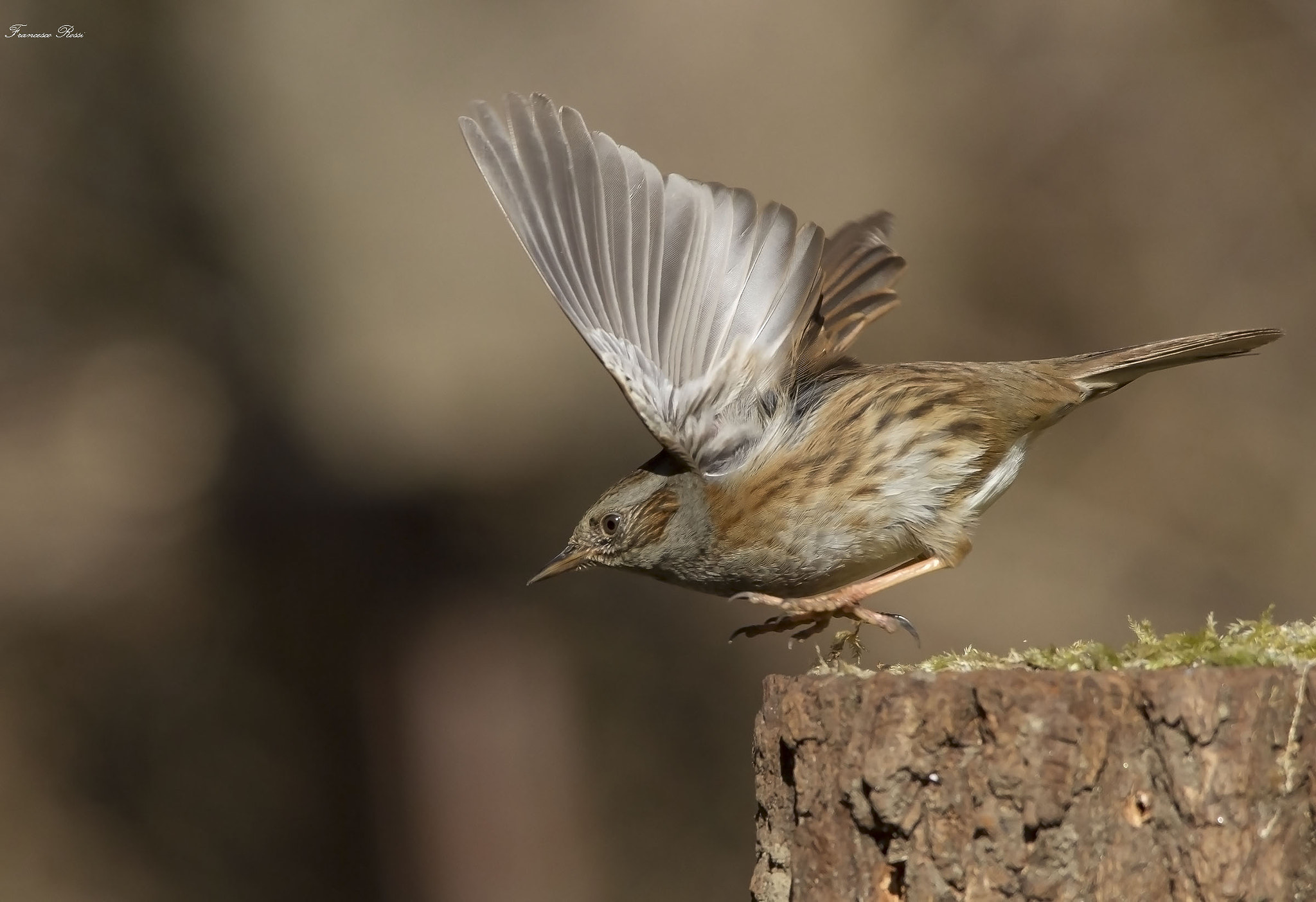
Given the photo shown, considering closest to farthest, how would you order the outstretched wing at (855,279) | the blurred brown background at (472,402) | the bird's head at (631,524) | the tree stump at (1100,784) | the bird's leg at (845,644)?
the tree stump at (1100,784) → the bird's leg at (845,644) → the bird's head at (631,524) → the outstretched wing at (855,279) → the blurred brown background at (472,402)

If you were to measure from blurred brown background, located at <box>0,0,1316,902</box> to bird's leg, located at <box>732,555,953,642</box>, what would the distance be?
3326 mm

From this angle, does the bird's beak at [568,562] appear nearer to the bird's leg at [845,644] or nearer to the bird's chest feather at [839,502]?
the bird's chest feather at [839,502]

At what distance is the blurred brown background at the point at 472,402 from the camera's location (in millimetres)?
7867

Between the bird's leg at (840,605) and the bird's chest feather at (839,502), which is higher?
the bird's chest feather at (839,502)

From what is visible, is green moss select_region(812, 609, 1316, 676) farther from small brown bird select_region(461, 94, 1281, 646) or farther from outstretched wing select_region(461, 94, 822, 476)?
outstretched wing select_region(461, 94, 822, 476)

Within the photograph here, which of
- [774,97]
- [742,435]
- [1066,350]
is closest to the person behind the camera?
[742,435]

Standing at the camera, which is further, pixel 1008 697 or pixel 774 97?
pixel 774 97

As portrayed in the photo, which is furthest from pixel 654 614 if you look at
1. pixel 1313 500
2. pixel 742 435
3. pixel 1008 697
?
pixel 1008 697

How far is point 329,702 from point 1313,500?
21.2 feet

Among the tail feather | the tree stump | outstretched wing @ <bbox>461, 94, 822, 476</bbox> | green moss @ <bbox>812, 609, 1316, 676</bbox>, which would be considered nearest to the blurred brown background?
the tail feather

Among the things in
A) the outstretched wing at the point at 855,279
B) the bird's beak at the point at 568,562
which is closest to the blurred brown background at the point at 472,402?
the outstretched wing at the point at 855,279

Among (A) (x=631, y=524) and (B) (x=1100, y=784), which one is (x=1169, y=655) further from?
(A) (x=631, y=524)

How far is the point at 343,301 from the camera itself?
8922mm

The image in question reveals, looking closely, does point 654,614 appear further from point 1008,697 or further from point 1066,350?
point 1008,697
